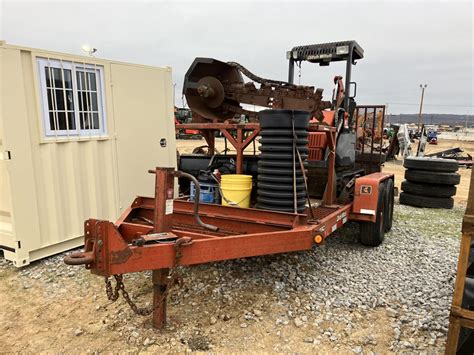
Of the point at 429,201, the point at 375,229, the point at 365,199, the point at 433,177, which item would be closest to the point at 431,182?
the point at 433,177

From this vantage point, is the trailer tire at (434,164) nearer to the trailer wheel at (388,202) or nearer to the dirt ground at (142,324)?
the trailer wheel at (388,202)

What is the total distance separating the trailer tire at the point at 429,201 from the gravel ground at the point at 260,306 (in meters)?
3.19

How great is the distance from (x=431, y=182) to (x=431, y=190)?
0.59ft

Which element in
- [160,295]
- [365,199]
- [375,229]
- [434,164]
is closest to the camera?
[160,295]

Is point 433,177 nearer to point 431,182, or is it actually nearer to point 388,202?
point 431,182

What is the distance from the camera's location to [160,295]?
10.5 ft

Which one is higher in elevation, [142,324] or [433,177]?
[433,177]

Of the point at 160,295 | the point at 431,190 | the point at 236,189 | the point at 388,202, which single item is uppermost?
the point at 236,189

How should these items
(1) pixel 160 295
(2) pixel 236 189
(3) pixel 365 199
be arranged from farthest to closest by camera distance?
(3) pixel 365 199, (2) pixel 236 189, (1) pixel 160 295

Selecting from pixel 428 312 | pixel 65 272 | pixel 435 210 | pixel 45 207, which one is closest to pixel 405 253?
pixel 428 312

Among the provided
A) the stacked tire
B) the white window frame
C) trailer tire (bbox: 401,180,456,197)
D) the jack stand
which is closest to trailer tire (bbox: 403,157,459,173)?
the stacked tire

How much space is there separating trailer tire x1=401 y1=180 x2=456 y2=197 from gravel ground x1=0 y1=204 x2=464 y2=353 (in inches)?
127

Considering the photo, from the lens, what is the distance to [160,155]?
19.7 feet

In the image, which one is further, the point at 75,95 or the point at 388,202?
the point at 388,202
